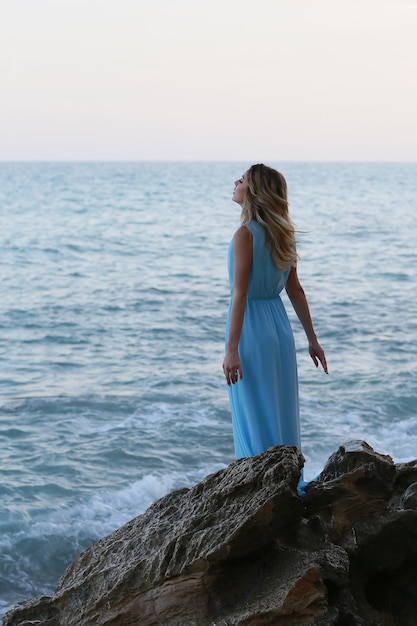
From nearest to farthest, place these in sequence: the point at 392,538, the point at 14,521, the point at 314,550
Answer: the point at 314,550 → the point at 392,538 → the point at 14,521

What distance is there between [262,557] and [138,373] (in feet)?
30.1

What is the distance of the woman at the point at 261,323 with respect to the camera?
4.52 meters

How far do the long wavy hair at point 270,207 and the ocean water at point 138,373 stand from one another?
3129mm

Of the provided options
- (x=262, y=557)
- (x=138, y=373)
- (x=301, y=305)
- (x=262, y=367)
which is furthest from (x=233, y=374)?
(x=138, y=373)

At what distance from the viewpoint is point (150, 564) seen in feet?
12.1

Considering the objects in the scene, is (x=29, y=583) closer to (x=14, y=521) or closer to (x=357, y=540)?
(x=14, y=521)

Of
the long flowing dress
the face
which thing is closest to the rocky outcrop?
the long flowing dress

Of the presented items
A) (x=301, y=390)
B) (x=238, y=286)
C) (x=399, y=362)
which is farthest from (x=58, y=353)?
(x=238, y=286)

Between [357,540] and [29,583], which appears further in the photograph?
[29,583]

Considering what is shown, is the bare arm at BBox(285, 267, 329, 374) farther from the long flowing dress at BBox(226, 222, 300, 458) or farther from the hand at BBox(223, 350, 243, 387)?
the hand at BBox(223, 350, 243, 387)

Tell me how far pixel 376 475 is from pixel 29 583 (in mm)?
3372

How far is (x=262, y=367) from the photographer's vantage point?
15.1ft

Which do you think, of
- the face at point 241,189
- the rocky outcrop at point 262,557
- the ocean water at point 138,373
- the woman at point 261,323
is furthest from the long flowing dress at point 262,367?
the ocean water at point 138,373

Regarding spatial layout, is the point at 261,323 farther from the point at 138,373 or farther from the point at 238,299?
the point at 138,373
